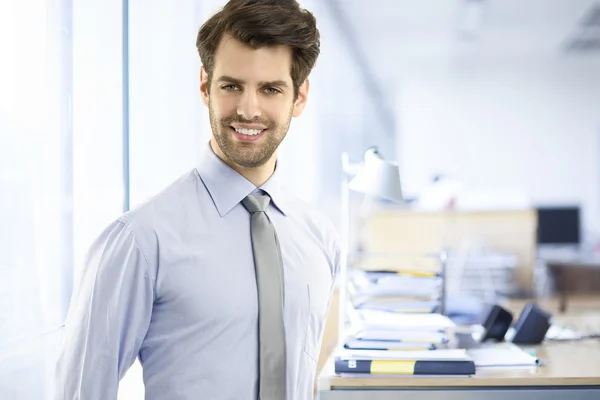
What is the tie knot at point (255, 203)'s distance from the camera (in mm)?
1341

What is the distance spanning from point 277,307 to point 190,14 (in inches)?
57.8

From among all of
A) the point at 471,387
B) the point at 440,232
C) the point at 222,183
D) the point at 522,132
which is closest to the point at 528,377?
the point at 471,387

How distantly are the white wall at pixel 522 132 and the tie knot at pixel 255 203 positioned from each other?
7.19 meters

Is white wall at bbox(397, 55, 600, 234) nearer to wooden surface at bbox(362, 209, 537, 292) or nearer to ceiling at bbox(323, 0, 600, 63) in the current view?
ceiling at bbox(323, 0, 600, 63)

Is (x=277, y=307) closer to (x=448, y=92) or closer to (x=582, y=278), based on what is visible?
(x=582, y=278)

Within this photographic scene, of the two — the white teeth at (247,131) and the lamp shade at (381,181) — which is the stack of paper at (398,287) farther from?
the white teeth at (247,131)

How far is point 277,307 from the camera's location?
127cm

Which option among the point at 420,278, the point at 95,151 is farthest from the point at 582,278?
the point at 95,151

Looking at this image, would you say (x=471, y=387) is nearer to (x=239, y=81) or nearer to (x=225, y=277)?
(x=225, y=277)

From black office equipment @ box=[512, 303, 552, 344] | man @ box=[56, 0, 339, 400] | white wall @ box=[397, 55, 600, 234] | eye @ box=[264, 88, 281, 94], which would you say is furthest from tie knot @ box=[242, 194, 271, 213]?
white wall @ box=[397, 55, 600, 234]

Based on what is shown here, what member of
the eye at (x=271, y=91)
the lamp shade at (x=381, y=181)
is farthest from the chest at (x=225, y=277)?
the lamp shade at (x=381, y=181)

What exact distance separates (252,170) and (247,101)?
158 millimetres

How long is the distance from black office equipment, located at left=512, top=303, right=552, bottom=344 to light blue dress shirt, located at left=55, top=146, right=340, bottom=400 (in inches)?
47.6

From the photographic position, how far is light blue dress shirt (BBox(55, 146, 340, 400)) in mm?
1133
